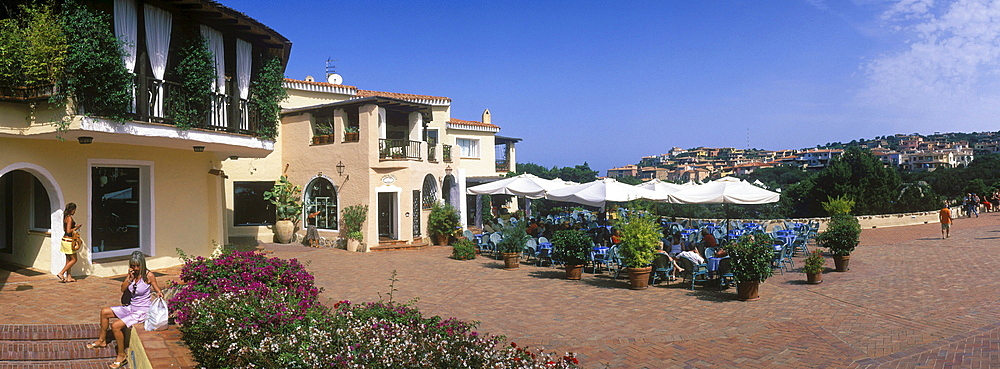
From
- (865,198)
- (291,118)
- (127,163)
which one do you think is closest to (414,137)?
(291,118)

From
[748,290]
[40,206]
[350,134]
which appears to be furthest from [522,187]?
[40,206]

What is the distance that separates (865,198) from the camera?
34.2m

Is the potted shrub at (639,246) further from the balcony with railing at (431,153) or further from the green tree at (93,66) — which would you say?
the balcony with railing at (431,153)

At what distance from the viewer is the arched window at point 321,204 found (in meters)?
19.6

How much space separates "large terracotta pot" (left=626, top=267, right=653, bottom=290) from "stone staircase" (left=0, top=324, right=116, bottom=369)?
8.59 meters

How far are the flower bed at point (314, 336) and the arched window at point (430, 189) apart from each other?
13.7 metres

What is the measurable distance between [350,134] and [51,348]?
12.9 m

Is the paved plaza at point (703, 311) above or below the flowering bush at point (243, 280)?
below

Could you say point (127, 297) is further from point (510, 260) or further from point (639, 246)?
point (510, 260)

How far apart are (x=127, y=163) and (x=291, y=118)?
9.28 meters

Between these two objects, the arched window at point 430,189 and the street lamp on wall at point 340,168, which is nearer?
the street lamp on wall at point 340,168

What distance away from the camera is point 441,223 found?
20.0 meters

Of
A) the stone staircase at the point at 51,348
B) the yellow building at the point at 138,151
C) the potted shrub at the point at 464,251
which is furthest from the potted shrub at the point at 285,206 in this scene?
the stone staircase at the point at 51,348

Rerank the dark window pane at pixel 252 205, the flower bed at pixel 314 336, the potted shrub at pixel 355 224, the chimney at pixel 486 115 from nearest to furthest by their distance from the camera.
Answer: the flower bed at pixel 314 336, the potted shrub at pixel 355 224, the dark window pane at pixel 252 205, the chimney at pixel 486 115
